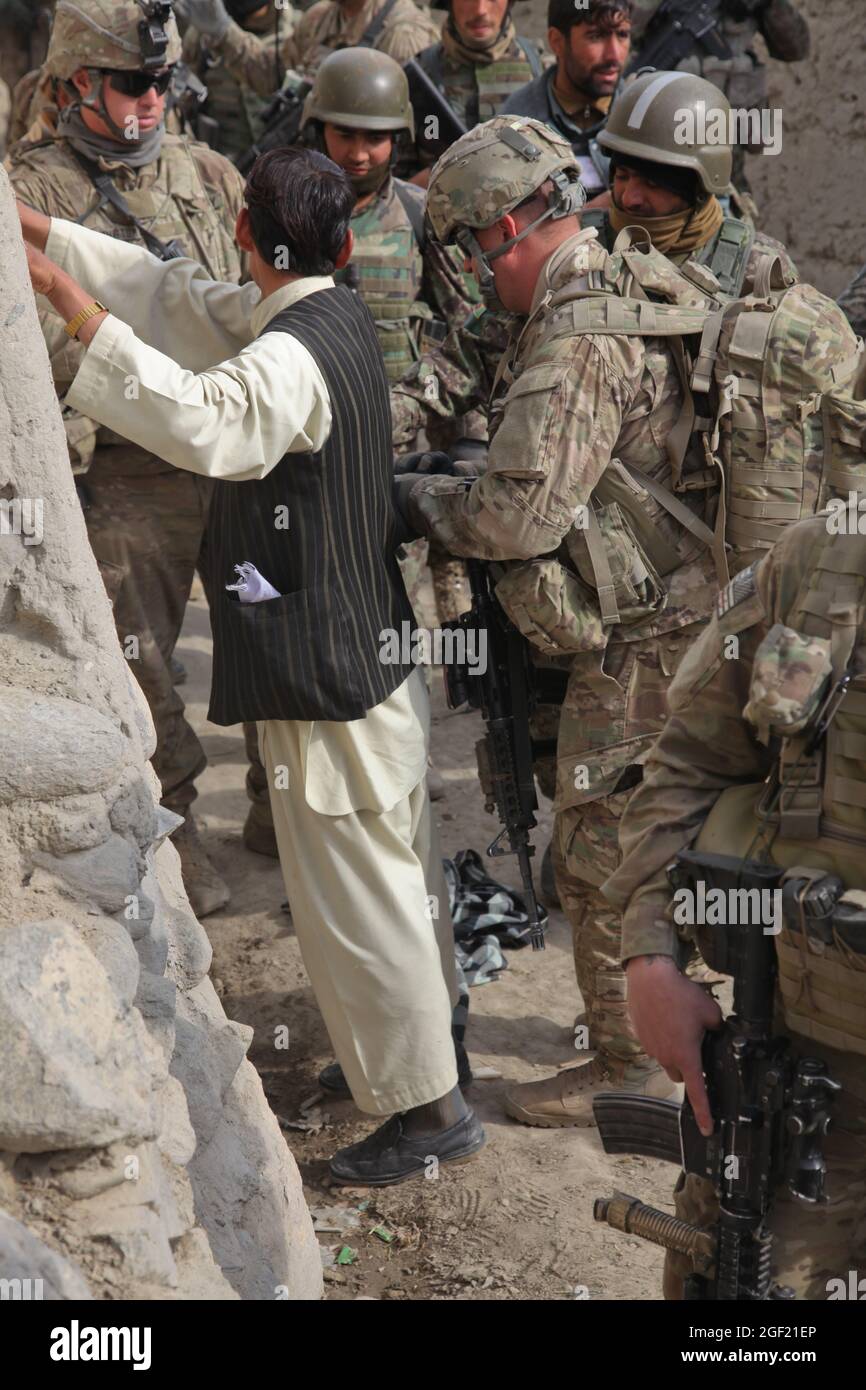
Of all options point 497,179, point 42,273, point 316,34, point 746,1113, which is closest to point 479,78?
point 316,34

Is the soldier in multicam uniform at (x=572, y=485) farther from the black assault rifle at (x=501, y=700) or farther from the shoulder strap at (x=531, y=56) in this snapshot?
the shoulder strap at (x=531, y=56)

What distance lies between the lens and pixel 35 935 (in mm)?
2045

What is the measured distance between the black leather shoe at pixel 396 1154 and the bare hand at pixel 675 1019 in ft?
4.41

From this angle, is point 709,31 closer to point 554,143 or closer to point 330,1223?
point 554,143

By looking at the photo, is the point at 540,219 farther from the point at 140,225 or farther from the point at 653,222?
the point at 140,225

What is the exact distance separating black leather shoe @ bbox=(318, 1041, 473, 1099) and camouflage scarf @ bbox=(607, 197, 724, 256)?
2091mm

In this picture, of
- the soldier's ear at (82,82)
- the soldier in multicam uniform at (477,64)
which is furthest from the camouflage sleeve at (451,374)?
the soldier in multicam uniform at (477,64)

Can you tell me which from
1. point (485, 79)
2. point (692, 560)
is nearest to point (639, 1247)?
point (692, 560)

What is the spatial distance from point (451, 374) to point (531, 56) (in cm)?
315

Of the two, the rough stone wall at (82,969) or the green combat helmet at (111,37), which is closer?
the rough stone wall at (82,969)

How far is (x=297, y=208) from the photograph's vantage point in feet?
9.64

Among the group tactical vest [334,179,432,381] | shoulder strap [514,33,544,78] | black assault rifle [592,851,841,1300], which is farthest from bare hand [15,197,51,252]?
shoulder strap [514,33,544,78]

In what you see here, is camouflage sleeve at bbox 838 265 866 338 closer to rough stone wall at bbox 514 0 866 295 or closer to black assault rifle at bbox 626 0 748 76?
black assault rifle at bbox 626 0 748 76

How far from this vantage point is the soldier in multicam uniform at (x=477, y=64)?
624 cm
